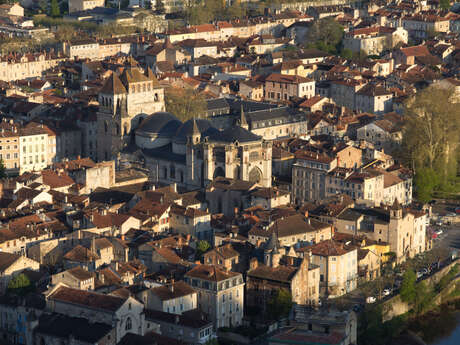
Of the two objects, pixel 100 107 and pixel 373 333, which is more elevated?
pixel 100 107

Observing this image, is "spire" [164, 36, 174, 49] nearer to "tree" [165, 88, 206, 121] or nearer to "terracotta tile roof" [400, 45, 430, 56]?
"terracotta tile roof" [400, 45, 430, 56]

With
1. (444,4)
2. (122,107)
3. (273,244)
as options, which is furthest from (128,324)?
(444,4)

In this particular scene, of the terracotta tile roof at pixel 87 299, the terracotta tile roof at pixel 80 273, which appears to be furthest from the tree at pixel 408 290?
the terracotta tile roof at pixel 87 299

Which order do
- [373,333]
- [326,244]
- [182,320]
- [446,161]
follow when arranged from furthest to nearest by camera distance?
[446,161] < [326,244] < [373,333] < [182,320]

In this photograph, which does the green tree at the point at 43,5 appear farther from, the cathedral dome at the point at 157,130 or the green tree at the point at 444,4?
the cathedral dome at the point at 157,130

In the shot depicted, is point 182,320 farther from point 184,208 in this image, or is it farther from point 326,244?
point 184,208

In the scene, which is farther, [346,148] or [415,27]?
[415,27]

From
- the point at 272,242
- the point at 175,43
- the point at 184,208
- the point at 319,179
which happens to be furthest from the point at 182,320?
the point at 175,43

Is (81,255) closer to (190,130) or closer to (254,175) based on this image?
(254,175)
